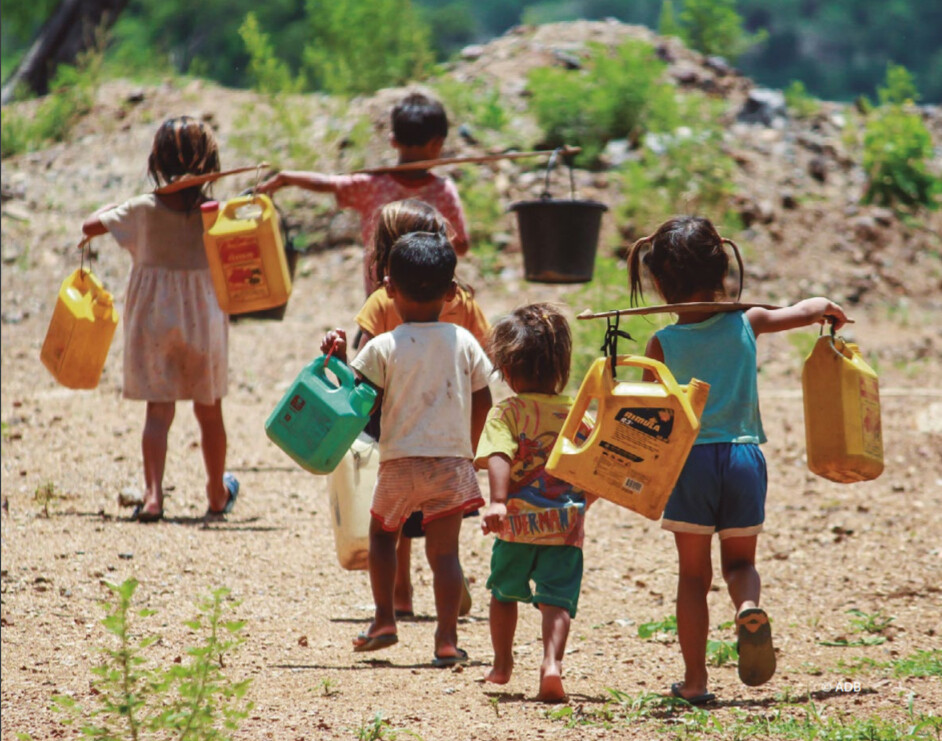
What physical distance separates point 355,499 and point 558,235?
5.52 ft

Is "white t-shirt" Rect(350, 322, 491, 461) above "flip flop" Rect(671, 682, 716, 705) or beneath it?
above

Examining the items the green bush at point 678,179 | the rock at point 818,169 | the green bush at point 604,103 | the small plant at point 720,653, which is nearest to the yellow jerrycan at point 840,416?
the small plant at point 720,653

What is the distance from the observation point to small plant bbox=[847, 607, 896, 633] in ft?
12.6

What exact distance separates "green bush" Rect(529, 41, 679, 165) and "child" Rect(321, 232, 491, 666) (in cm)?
737

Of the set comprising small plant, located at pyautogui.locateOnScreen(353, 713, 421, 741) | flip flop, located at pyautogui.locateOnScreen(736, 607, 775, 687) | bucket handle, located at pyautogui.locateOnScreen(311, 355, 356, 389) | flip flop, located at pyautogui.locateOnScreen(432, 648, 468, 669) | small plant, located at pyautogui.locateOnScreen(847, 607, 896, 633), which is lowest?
small plant, located at pyautogui.locateOnScreen(847, 607, 896, 633)

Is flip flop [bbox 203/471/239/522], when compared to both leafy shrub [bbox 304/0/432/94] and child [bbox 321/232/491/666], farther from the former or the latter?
leafy shrub [bbox 304/0/432/94]

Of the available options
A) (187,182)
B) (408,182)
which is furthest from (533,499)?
(187,182)

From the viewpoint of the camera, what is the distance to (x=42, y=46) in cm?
1383

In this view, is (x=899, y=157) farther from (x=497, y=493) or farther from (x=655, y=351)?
(x=497, y=493)

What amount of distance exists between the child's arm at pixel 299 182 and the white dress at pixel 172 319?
695 millimetres

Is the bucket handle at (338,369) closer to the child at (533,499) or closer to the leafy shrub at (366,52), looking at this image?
the child at (533,499)

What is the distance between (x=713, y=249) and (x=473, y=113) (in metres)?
8.25

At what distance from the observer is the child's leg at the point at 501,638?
125 inches

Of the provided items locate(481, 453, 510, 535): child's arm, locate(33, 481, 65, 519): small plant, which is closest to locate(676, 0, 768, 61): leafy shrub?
locate(33, 481, 65, 519): small plant
